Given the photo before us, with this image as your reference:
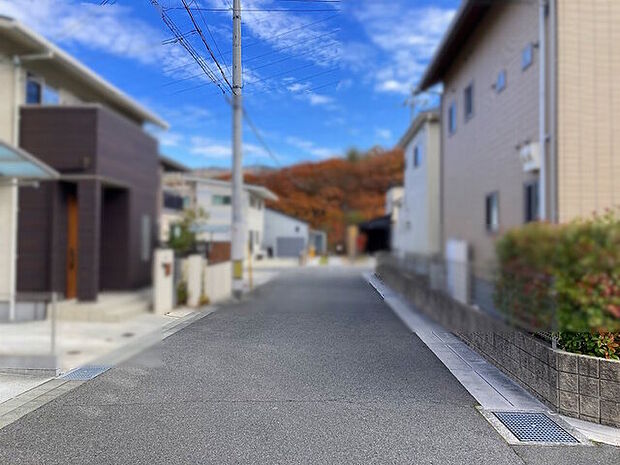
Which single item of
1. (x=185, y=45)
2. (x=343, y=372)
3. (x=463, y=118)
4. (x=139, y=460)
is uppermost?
(x=463, y=118)

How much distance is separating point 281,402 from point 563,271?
1879 millimetres

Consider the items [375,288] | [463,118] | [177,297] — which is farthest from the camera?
[463,118]

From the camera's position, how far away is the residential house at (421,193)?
4.50 m

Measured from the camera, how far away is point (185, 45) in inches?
77.1

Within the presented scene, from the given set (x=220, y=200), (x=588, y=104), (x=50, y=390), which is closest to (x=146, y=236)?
(x=50, y=390)

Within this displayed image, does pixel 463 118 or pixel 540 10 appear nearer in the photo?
pixel 540 10

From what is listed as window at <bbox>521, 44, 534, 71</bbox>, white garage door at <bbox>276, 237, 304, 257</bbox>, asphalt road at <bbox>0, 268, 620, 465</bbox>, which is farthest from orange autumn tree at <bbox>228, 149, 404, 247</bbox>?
window at <bbox>521, 44, 534, 71</bbox>

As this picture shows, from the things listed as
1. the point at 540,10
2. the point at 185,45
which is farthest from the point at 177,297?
the point at 540,10

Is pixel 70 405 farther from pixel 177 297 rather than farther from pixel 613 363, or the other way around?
pixel 613 363

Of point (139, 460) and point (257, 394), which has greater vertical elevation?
point (257, 394)

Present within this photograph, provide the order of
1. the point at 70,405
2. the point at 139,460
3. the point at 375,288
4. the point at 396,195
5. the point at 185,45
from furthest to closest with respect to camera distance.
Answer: the point at 396,195, the point at 70,405, the point at 139,460, the point at 375,288, the point at 185,45

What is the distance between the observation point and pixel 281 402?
299 centimetres

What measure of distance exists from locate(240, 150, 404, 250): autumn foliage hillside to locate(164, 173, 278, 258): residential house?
0.30ft

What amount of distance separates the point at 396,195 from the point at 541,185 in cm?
185
